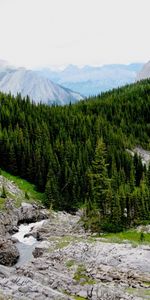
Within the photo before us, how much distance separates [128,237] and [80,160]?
47980 mm

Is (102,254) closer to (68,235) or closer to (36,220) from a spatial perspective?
(68,235)

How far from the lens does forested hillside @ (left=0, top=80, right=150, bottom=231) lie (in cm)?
8275

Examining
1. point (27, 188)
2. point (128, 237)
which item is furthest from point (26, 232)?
point (27, 188)

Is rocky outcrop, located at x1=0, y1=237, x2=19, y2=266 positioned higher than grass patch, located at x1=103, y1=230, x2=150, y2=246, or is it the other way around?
grass patch, located at x1=103, y1=230, x2=150, y2=246

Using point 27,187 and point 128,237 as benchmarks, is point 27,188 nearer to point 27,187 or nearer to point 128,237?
point 27,187

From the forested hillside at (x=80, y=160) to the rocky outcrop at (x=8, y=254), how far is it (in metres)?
18.5

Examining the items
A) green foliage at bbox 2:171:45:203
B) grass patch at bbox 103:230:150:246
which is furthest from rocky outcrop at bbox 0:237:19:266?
green foliage at bbox 2:171:45:203

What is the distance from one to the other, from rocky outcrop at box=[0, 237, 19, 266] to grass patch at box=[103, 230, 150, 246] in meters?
14.3

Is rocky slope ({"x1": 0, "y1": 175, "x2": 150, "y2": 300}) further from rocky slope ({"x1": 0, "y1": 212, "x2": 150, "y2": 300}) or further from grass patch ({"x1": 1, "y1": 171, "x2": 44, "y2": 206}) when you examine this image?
grass patch ({"x1": 1, "y1": 171, "x2": 44, "y2": 206})

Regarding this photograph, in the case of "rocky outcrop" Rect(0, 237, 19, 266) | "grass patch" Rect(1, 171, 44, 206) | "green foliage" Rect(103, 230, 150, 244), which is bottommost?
"rocky outcrop" Rect(0, 237, 19, 266)

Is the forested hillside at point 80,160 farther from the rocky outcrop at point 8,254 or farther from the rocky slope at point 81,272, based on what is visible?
the rocky outcrop at point 8,254

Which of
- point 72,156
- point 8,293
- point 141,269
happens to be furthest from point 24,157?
point 8,293

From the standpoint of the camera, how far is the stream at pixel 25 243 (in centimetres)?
6611

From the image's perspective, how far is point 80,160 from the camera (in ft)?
383
